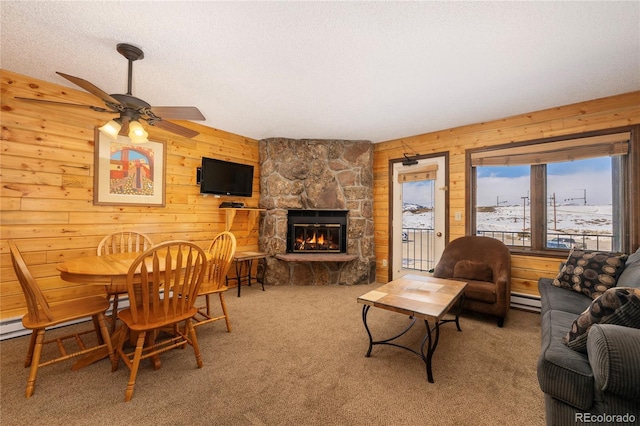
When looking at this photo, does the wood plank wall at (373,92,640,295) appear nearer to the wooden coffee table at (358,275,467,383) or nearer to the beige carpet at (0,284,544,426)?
the beige carpet at (0,284,544,426)

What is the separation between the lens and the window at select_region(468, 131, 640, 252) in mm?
2916

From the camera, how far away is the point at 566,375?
4.08 ft

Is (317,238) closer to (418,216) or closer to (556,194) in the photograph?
(418,216)

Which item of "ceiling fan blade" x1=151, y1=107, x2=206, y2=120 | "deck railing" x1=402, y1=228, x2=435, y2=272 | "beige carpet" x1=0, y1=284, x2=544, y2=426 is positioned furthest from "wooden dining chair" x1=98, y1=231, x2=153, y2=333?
"deck railing" x1=402, y1=228, x2=435, y2=272

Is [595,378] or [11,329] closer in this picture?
[595,378]

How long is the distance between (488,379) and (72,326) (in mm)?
3780

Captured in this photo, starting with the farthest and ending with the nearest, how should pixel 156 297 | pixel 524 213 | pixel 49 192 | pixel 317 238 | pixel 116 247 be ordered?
1. pixel 317 238
2. pixel 524 213
3. pixel 116 247
4. pixel 49 192
5. pixel 156 297

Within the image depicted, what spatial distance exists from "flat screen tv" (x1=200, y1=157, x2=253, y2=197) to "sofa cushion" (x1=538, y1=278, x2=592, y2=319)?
12.7ft

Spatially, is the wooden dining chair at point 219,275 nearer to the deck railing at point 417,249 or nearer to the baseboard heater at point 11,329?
the baseboard heater at point 11,329

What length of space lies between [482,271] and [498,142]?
1.75 metres

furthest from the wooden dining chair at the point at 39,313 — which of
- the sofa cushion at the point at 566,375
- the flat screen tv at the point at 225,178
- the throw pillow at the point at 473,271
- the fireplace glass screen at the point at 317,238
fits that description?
the throw pillow at the point at 473,271

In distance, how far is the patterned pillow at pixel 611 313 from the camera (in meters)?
1.20

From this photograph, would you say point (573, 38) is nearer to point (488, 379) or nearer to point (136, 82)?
point (488, 379)

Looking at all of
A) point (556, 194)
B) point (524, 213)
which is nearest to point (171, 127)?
point (524, 213)
